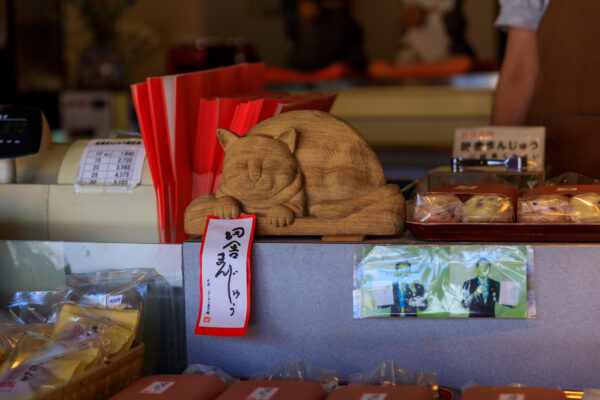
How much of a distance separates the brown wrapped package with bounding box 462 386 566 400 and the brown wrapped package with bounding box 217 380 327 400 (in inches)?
→ 8.1

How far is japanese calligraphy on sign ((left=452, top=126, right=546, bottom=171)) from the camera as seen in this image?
1405 millimetres

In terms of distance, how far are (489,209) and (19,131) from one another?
Result: 94cm

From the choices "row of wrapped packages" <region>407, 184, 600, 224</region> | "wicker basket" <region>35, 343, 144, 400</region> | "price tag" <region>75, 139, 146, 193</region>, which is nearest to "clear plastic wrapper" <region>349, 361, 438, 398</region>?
"row of wrapped packages" <region>407, 184, 600, 224</region>

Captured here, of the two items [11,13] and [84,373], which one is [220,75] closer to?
[84,373]

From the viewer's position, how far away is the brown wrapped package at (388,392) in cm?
92

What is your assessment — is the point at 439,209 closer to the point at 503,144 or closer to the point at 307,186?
the point at 307,186

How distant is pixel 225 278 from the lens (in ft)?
3.60

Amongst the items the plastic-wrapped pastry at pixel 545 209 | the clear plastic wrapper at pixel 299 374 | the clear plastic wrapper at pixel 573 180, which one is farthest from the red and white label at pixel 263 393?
the clear plastic wrapper at pixel 573 180

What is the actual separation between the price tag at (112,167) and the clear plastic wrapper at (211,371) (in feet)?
1.27

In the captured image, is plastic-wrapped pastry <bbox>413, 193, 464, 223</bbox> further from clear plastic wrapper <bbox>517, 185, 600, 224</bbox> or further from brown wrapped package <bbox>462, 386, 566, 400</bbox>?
brown wrapped package <bbox>462, 386, 566, 400</bbox>

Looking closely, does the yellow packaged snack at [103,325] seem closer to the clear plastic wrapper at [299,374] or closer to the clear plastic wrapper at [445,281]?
the clear plastic wrapper at [299,374]

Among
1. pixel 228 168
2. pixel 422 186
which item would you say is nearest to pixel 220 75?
pixel 228 168

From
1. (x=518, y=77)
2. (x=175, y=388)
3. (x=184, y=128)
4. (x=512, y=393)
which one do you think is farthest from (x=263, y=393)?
(x=518, y=77)

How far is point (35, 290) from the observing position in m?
1.30
